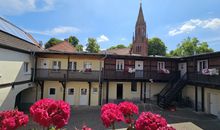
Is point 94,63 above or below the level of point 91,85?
above

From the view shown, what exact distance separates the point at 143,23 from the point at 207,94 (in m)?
34.4

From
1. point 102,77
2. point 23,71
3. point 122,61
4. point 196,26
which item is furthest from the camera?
point 196,26

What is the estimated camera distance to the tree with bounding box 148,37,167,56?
50566 mm

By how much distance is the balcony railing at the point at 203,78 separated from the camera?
12098 millimetres

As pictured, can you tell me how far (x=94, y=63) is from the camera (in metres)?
16.9

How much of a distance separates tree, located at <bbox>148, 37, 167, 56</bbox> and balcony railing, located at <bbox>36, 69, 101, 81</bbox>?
3877 centimetres

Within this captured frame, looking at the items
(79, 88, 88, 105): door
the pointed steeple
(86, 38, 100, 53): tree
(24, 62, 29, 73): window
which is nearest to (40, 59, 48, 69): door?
(24, 62, 29, 73): window

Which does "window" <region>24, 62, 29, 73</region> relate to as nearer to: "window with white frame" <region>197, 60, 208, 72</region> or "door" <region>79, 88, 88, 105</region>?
"door" <region>79, 88, 88, 105</region>

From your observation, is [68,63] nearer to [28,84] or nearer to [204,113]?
[28,84]

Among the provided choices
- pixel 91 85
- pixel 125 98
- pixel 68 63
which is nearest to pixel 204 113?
pixel 125 98

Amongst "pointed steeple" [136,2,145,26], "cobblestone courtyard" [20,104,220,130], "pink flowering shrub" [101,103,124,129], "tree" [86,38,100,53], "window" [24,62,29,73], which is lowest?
"cobblestone courtyard" [20,104,220,130]

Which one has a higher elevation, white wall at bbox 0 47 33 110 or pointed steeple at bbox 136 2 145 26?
pointed steeple at bbox 136 2 145 26

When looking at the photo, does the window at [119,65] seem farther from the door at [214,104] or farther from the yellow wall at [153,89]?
the door at [214,104]

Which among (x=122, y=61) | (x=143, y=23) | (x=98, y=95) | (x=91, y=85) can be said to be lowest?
(x=98, y=95)
